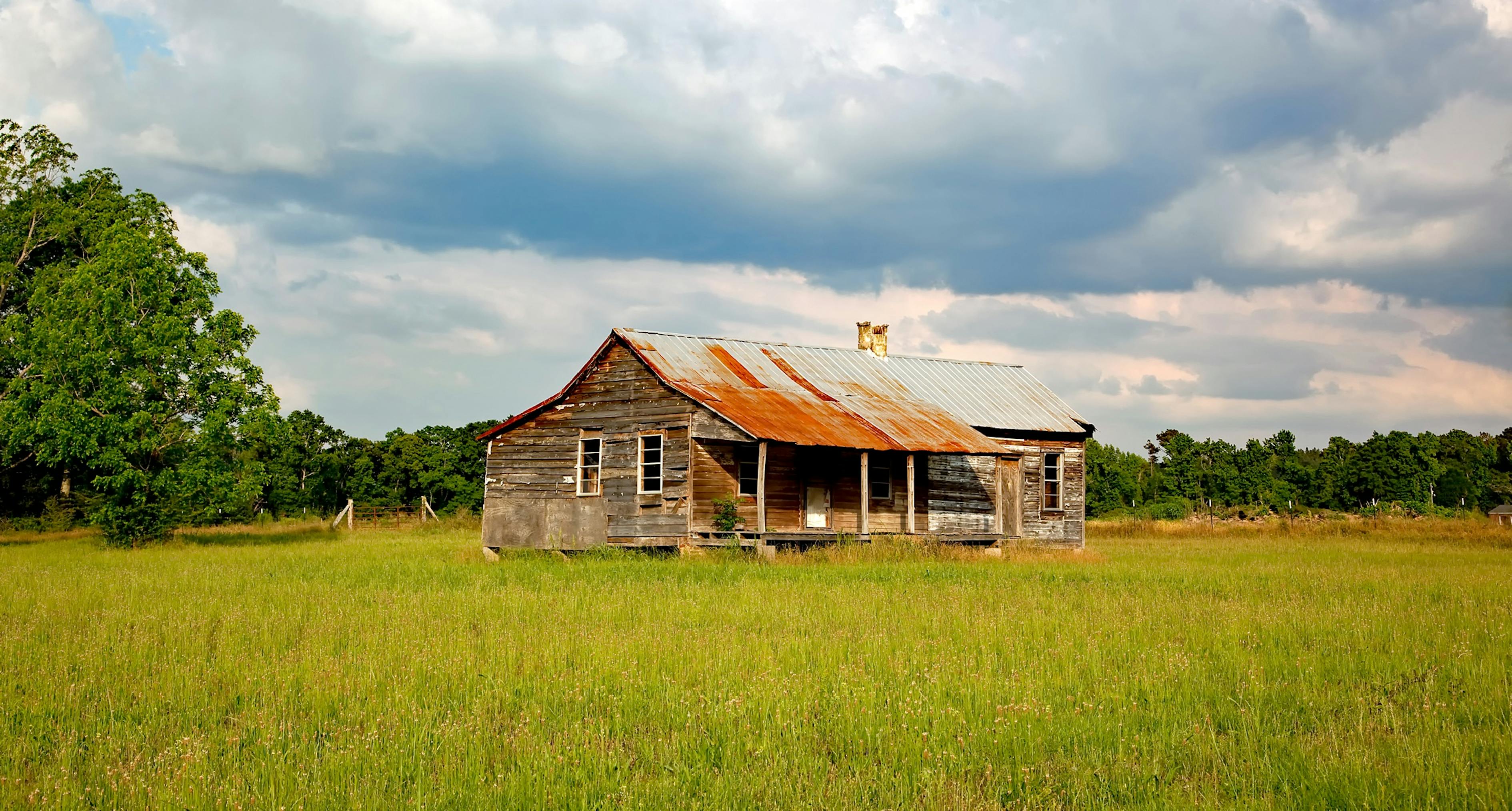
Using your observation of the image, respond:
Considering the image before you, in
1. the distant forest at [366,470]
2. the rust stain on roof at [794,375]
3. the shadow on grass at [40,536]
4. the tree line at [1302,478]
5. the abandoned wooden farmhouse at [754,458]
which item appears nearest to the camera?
the abandoned wooden farmhouse at [754,458]

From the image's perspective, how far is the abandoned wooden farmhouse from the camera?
25688mm

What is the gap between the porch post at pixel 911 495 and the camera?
2642cm

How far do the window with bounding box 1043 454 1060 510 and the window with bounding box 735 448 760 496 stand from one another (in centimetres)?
1137

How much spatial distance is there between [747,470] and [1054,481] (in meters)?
12.2

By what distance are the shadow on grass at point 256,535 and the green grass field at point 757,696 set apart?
1728cm

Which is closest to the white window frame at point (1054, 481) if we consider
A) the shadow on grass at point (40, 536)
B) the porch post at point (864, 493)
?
the porch post at point (864, 493)

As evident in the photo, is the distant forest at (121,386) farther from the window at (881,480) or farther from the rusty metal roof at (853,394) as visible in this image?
the window at (881,480)

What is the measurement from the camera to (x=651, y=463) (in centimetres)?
2641

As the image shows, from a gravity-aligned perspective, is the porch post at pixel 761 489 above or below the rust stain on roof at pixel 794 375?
below

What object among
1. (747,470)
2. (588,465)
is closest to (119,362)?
(588,465)

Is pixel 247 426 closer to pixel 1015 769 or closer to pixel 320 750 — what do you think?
pixel 320 750

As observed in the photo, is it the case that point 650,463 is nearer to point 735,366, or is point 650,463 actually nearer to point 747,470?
point 747,470

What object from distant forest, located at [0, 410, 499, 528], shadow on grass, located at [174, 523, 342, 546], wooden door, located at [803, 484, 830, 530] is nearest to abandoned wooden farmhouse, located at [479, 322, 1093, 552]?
wooden door, located at [803, 484, 830, 530]

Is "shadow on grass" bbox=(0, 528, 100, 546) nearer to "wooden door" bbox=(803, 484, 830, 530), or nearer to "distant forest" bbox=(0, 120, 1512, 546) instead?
"distant forest" bbox=(0, 120, 1512, 546)
